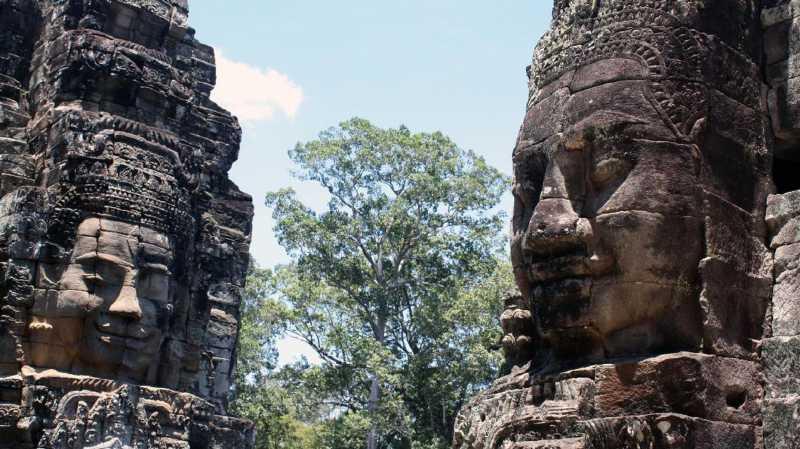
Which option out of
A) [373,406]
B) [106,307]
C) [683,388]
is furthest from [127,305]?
[373,406]

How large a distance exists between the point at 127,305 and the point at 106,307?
21 centimetres

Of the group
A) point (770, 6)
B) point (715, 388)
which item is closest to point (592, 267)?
point (715, 388)

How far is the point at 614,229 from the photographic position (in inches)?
213

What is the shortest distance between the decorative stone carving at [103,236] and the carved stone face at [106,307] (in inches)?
0.6

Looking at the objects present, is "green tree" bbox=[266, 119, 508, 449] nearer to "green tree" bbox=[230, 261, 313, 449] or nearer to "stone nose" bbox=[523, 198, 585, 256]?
"green tree" bbox=[230, 261, 313, 449]

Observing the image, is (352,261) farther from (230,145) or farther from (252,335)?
(230,145)

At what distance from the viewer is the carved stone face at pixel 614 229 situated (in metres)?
5.32

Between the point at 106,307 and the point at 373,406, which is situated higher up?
the point at 373,406

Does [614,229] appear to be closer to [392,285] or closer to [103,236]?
[103,236]

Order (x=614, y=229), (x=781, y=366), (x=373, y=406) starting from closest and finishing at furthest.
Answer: (x=781, y=366) < (x=614, y=229) < (x=373, y=406)

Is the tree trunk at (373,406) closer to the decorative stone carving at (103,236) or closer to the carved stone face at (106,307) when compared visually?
the decorative stone carving at (103,236)

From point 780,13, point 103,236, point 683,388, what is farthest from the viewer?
point 103,236

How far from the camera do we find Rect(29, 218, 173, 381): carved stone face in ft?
34.1

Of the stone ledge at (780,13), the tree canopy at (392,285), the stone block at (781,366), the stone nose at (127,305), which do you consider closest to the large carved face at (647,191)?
the stone block at (781,366)
